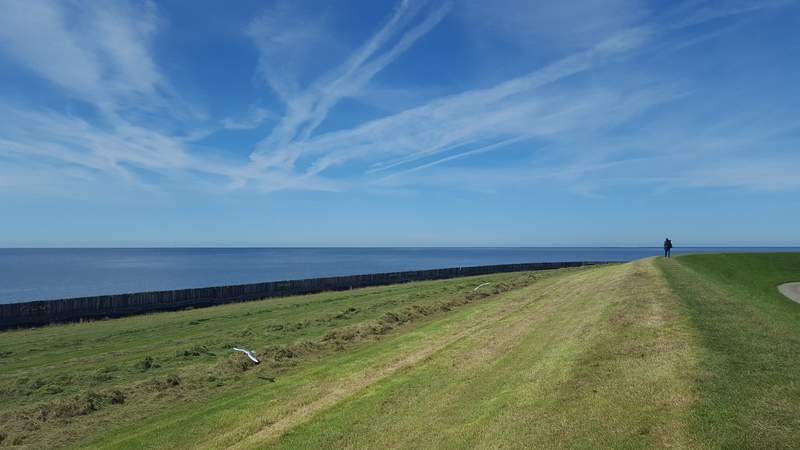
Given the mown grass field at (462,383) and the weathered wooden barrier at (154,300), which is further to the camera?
the weathered wooden barrier at (154,300)

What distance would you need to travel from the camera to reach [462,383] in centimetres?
1070

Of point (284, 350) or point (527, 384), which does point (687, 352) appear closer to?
point (527, 384)

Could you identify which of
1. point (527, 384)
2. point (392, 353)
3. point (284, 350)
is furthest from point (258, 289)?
point (527, 384)

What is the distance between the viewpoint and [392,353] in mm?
15125

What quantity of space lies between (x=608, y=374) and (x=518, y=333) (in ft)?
20.1

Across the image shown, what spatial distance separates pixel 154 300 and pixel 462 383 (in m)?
32.1

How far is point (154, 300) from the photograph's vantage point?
120 feet

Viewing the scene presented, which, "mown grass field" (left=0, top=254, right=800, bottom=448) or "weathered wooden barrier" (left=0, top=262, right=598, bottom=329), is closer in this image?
"mown grass field" (left=0, top=254, right=800, bottom=448)

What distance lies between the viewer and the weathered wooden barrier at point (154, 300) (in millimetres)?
29641

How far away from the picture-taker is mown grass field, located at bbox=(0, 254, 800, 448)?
7234 mm

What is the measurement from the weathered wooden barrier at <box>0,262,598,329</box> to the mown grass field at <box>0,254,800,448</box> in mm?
9140

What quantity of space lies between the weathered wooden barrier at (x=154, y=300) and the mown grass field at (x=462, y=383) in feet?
30.0

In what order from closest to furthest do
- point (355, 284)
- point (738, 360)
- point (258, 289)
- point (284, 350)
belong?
point (738, 360) < point (284, 350) < point (258, 289) < point (355, 284)

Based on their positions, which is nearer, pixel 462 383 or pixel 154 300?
pixel 462 383
